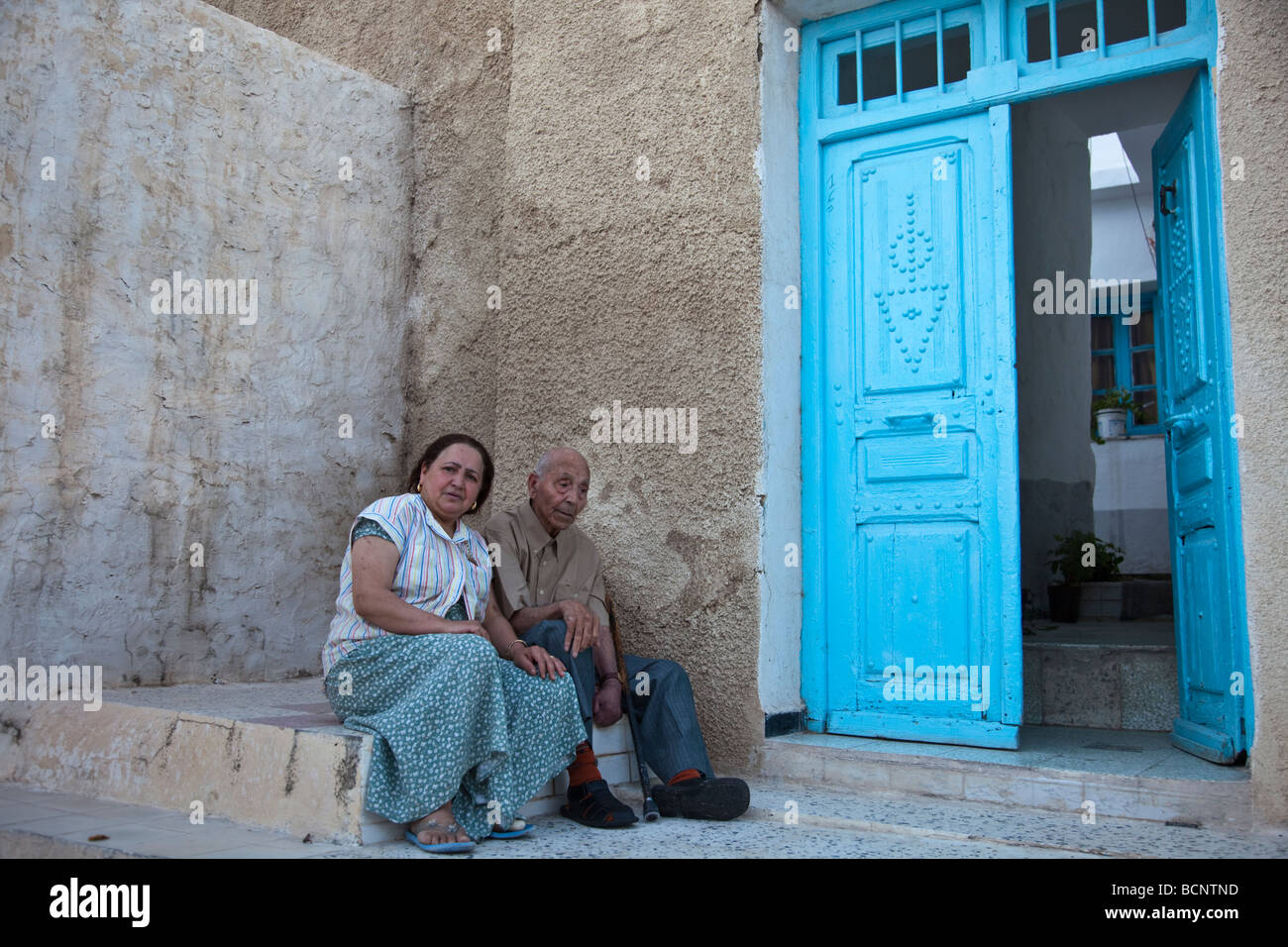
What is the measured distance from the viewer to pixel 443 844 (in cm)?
288

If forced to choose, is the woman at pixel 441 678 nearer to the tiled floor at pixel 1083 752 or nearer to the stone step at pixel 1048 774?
the stone step at pixel 1048 774

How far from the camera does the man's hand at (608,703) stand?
3613 millimetres

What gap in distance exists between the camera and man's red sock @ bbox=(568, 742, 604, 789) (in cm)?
340

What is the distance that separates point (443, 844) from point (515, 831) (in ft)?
0.95

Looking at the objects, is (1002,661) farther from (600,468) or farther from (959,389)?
(600,468)

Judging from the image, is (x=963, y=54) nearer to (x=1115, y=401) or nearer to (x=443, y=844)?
(x=443, y=844)

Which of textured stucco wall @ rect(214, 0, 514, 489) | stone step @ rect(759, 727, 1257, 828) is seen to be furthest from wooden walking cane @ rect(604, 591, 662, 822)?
textured stucco wall @ rect(214, 0, 514, 489)

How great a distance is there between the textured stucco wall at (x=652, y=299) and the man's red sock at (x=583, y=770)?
699mm

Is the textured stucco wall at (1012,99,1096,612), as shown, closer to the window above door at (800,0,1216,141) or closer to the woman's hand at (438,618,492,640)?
the window above door at (800,0,1216,141)

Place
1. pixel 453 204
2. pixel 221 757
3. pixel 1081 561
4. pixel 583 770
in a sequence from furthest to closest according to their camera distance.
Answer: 1. pixel 1081 561
2. pixel 453 204
3. pixel 583 770
4. pixel 221 757

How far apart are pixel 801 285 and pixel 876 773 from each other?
188cm

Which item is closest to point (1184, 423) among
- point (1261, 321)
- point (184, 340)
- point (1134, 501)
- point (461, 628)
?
point (1261, 321)

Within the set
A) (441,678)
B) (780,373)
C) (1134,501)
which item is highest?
(780,373)

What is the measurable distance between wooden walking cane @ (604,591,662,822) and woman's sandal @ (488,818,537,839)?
44 cm
